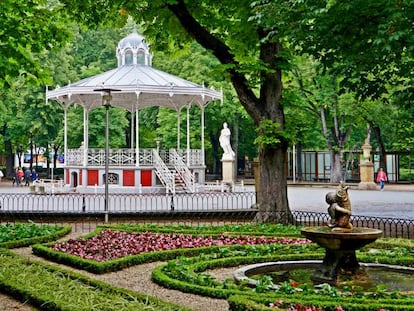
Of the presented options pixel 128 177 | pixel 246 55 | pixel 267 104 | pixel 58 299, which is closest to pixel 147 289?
pixel 58 299

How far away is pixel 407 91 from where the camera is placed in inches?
561

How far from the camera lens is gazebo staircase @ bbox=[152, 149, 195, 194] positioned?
91.8 ft

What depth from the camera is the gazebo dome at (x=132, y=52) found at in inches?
1270

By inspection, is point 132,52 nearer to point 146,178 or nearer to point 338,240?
point 146,178

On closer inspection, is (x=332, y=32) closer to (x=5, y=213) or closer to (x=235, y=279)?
(x=235, y=279)

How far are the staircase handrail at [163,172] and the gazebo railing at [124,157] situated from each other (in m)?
0.29

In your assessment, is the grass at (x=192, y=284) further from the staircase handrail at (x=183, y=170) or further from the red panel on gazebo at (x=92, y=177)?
the red panel on gazebo at (x=92, y=177)

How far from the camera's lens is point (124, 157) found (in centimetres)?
2900

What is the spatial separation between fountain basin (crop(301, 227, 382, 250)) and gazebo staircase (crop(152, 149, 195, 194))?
1922 cm

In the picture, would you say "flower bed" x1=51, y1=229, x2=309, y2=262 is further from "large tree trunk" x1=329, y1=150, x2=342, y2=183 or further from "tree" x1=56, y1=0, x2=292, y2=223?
"large tree trunk" x1=329, y1=150, x2=342, y2=183

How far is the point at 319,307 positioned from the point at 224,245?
17.2 ft

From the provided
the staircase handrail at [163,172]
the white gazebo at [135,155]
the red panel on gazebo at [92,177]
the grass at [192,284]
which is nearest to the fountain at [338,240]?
the grass at [192,284]

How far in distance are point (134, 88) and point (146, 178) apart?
4721 millimetres

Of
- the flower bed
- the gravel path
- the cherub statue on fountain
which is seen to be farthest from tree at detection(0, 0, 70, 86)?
the cherub statue on fountain
